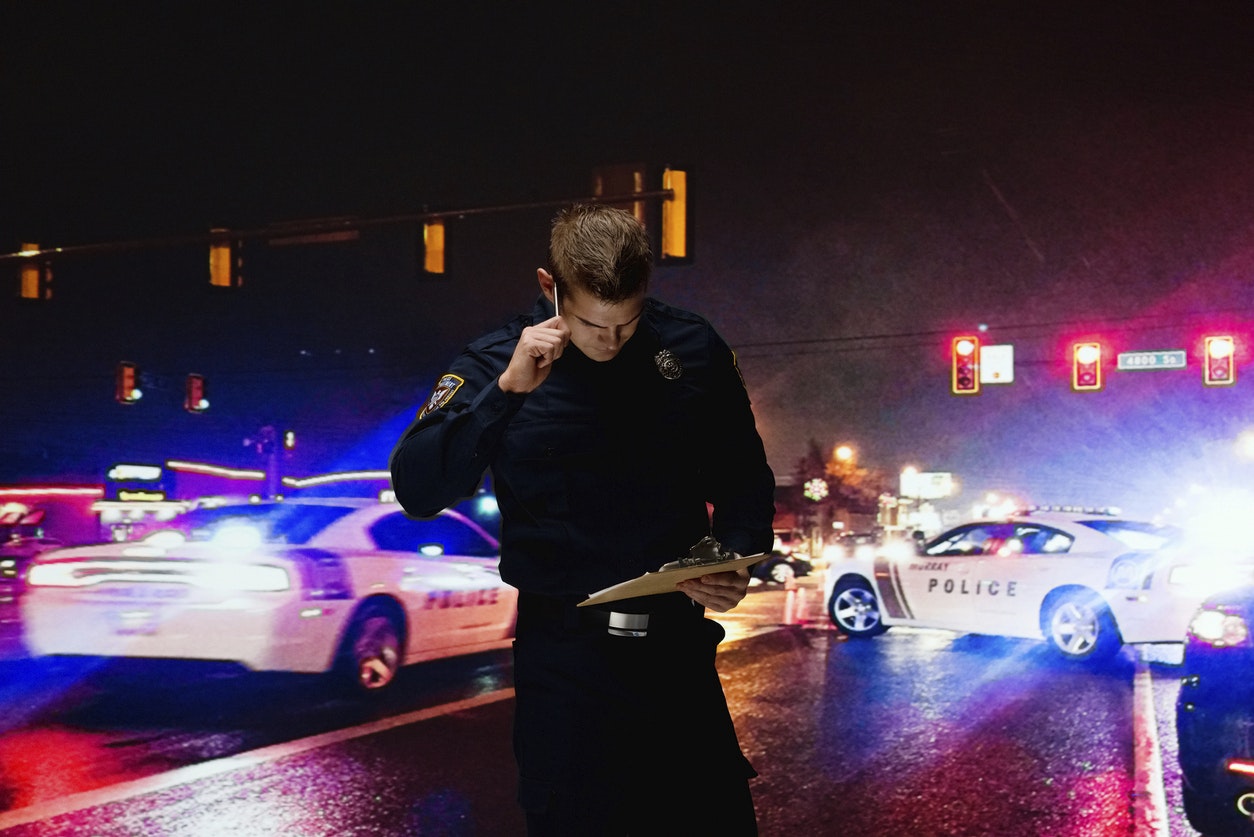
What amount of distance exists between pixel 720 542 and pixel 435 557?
6296 millimetres

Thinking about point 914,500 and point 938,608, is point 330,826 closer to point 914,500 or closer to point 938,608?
→ point 938,608

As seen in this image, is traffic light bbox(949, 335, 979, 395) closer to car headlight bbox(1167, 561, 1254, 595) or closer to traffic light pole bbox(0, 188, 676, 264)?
traffic light pole bbox(0, 188, 676, 264)

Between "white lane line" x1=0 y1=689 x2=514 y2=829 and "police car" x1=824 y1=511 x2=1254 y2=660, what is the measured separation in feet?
18.9

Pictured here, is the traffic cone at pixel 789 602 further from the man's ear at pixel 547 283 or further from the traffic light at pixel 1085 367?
the man's ear at pixel 547 283

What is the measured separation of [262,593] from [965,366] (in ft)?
72.4

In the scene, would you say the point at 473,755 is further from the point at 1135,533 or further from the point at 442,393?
the point at 1135,533

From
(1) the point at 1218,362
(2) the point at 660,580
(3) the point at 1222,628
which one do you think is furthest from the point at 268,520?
(1) the point at 1218,362

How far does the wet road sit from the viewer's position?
504 centimetres

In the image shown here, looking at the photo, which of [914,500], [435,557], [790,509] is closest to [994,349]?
[435,557]

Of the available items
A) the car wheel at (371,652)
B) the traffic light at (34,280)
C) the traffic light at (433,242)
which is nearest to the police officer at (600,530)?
the car wheel at (371,652)

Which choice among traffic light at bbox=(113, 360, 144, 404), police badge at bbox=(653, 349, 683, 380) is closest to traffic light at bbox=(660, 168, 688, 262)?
police badge at bbox=(653, 349, 683, 380)

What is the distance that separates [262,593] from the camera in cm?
737

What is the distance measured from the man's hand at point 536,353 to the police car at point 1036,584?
9305 mm

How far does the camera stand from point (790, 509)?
9162 cm
